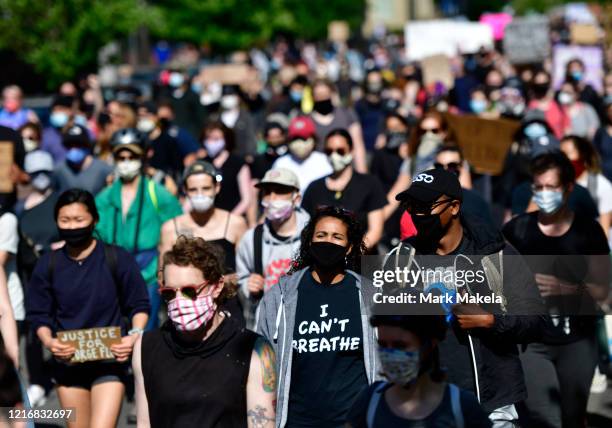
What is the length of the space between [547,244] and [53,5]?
14.2 metres

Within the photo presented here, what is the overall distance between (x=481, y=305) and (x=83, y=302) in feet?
8.07

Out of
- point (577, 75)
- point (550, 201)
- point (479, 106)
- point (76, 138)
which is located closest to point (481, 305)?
point (550, 201)

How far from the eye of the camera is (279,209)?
23.5 feet

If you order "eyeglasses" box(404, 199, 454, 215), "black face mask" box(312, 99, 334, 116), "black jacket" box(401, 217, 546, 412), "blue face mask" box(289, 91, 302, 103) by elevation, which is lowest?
"black jacket" box(401, 217, 546, 412)

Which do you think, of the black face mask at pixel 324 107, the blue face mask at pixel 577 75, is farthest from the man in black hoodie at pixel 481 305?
the blue face mask at pixel 577 75

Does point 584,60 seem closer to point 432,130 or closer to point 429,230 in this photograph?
point 432,130

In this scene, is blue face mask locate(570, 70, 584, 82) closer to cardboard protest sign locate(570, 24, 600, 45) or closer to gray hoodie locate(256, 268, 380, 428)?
cardboard protest sign locate(570, 24, 600, 45)

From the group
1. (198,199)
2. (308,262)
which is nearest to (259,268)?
(198,199)

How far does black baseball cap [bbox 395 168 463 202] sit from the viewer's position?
520 cm

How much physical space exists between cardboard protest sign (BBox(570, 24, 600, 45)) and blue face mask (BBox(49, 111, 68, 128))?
968 cm

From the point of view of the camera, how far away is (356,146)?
11.9 m

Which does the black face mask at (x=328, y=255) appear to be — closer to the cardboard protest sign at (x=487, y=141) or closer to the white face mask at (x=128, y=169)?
the white face mask at (x=128, y=169)

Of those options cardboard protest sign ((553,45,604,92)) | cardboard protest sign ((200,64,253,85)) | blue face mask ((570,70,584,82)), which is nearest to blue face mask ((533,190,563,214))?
blue face mask ((570,70,584,82))

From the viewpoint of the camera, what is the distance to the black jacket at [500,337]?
507cm
